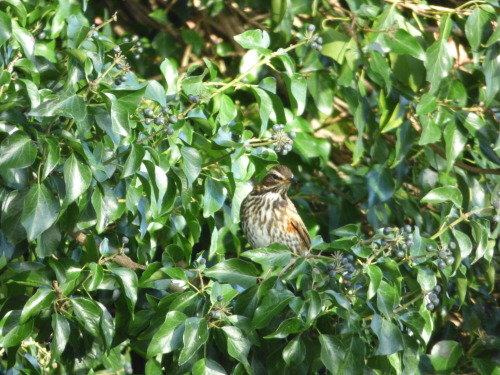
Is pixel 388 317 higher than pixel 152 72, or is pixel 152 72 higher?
pixel 388 317

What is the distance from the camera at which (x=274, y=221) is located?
4.99m

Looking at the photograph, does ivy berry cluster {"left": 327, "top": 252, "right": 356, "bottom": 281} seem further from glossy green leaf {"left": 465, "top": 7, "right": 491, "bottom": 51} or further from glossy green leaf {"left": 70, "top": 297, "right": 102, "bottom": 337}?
glossy green leaf {"left": 465, "top": 7, "right": 491, "bottom": 51}

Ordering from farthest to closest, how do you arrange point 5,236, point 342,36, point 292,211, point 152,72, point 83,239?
point 152,72 → point 292,211 → point 342,36 → point 83,239 → point 5,236

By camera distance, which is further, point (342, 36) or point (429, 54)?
point (342, 36)

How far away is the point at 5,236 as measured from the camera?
11.0 feet

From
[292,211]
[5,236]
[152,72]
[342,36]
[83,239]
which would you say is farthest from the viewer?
[152,72]

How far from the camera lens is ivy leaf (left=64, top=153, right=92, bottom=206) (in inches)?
115

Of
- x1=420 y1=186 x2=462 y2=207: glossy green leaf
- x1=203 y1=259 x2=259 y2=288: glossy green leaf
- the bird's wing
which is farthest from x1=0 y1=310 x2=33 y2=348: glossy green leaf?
the bird's wing

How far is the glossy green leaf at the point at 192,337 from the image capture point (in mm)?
3047

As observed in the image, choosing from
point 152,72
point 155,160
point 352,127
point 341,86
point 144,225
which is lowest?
point 352,127

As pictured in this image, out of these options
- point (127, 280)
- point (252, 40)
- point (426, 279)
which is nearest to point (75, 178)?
point (127, 280)

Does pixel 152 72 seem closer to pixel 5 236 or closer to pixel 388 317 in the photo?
pixel 5 236

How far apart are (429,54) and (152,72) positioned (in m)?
1.78

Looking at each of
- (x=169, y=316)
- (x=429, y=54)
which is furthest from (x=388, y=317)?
(x=429, y=54)
